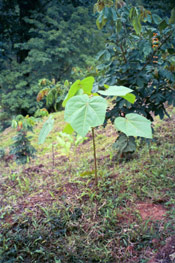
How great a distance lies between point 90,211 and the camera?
1520mm

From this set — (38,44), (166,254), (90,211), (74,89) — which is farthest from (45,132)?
(38,44)

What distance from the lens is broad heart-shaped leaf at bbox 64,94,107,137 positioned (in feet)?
2.63

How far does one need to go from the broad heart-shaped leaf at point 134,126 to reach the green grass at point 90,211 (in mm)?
726

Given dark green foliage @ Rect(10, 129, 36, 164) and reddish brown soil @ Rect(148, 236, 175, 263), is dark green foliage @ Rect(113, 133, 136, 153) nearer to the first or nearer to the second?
reddish brown soil @ Rect(148, 236, 175, 263)

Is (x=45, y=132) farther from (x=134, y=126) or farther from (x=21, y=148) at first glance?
(x=21, y=148)

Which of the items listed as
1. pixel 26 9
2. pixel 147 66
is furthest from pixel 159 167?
pixel 26 9

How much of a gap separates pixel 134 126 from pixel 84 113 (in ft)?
0.75

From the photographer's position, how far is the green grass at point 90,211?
1240 millimetres

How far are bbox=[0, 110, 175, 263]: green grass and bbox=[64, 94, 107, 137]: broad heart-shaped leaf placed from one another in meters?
0.83

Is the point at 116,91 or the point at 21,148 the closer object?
the point at 116,91

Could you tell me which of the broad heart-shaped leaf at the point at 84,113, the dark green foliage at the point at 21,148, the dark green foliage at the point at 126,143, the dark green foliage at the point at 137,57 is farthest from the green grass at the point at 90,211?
the broad heart-shaped leaf at the point at 84,113

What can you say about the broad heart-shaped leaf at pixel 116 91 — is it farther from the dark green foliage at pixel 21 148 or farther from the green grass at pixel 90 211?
the dark green foliage at pixel 21 148

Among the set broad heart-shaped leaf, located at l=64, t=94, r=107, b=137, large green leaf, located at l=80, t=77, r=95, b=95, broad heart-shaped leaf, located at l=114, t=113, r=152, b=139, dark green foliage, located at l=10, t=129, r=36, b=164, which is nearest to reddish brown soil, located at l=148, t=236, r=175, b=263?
broad heart-shaped leaf, located at l=114, t=113, r=152, b=139

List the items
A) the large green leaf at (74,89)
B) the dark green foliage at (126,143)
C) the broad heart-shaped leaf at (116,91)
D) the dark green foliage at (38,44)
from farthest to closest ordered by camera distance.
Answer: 1. the dark green foliage at (38,44)
2. the dark green foliage at (126,143)
3. the large green leaf at (74,89)
4. the broad heart-shaped leaf at (116,91)
